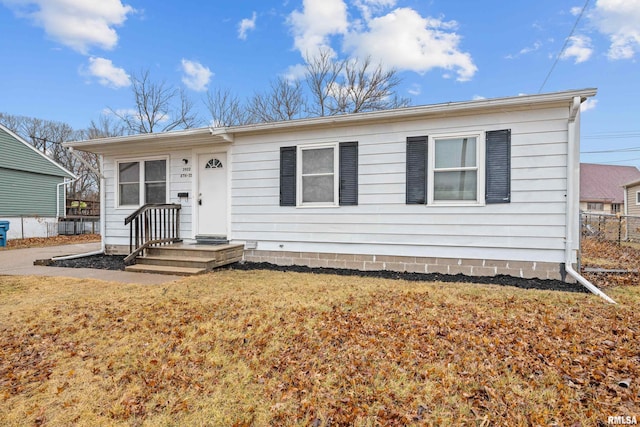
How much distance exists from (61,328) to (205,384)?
6.67 ft

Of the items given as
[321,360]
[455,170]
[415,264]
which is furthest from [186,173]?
A: [321,360]

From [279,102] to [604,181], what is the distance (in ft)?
114

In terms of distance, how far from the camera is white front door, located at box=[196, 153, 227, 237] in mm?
6965

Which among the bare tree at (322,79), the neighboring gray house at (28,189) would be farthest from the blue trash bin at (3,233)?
the bare tree at (322,79)

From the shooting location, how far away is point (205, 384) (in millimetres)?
2281

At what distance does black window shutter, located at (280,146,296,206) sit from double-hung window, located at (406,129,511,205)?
2.15m

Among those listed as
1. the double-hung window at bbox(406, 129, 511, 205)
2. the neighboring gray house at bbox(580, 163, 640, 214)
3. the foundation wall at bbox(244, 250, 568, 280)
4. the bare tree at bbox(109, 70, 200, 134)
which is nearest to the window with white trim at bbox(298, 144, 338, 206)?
the foundation wall at bbox(244, 250, 568, 280)

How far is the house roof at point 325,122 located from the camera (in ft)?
15.6

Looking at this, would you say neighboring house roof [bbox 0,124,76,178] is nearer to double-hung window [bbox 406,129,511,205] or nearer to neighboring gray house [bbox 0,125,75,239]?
neighboring gray house [bbox 0,125,75,239]

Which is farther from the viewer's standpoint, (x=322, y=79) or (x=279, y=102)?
(x=279, y=102)

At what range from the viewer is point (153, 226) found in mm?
7328

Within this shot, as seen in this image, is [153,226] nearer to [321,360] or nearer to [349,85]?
[321,360]

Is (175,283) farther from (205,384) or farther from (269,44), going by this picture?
(269,44)

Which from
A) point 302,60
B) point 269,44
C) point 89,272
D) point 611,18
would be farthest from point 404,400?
point 302,60
